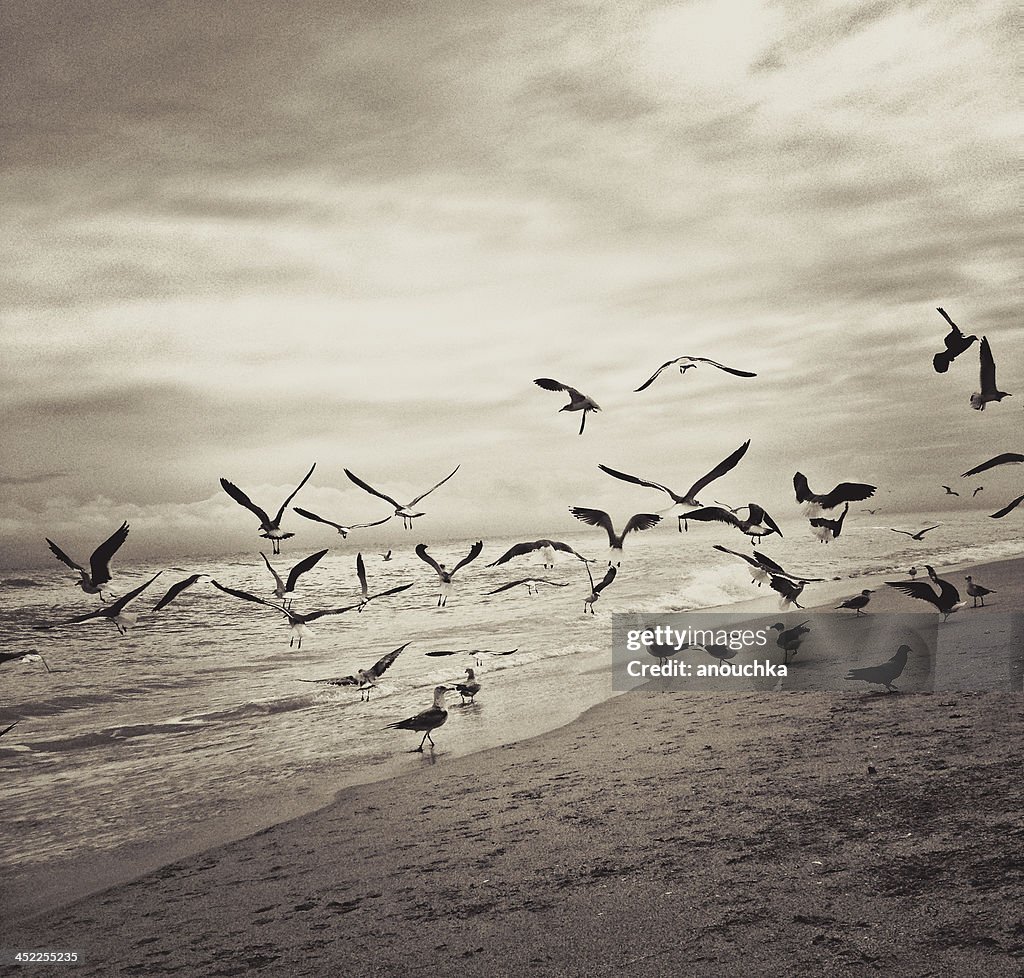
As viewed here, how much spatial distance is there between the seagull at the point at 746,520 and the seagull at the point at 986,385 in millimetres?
2307

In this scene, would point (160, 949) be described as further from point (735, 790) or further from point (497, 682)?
point (497, 682)

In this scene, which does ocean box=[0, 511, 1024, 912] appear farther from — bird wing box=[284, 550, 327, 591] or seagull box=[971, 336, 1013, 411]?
seagull box=[971, 336, 1013, 411]

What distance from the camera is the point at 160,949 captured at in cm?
516

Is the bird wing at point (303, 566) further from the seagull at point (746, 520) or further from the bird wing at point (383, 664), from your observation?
the seagull at point (746, 520)

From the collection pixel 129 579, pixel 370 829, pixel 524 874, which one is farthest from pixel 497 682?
pixel 129 579

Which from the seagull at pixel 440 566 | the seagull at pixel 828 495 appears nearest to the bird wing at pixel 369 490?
the seagull at pixel 440 566

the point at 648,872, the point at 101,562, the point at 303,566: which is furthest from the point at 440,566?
the point at 648,872

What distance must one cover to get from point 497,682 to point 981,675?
24.0 feet

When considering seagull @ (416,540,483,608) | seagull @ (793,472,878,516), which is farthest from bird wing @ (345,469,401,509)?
seagull @ (793,472,878,516)

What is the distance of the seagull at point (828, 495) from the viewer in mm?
8773

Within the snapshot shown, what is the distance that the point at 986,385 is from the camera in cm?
834

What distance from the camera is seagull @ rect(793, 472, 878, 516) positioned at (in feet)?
28.8

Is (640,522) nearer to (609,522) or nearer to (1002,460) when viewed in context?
(609,522)

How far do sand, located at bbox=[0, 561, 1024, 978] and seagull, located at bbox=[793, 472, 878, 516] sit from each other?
2.14 meters
